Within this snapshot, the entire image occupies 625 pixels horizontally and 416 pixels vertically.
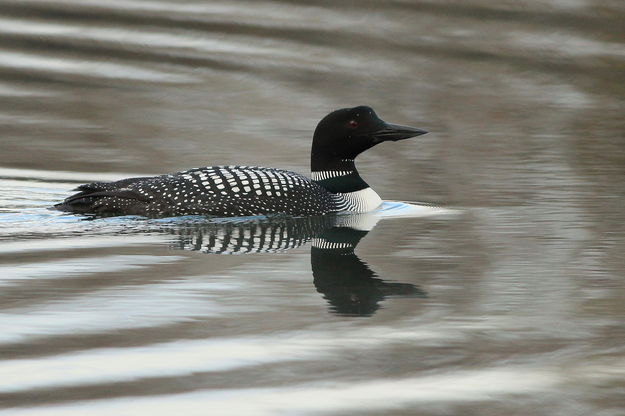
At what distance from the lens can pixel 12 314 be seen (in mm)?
4430

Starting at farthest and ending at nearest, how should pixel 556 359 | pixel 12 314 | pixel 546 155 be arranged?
pixel 546 155, pixel 12 314, pixel 556 359

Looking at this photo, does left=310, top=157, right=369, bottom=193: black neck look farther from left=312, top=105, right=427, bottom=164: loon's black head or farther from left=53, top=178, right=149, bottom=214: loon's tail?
left=53, top=178, right=149, bottom=214: loon's tail

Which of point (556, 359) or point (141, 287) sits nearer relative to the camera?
point (556, 359)

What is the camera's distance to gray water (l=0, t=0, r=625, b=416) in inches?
148

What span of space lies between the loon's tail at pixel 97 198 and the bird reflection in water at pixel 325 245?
1.09ft

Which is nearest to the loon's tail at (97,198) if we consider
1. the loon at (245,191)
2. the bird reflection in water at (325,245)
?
the loon at (245,191)

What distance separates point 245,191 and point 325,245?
0.64m

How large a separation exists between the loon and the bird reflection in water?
0.08m

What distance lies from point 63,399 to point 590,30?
1060 cm

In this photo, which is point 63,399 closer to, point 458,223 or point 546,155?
point 458,223

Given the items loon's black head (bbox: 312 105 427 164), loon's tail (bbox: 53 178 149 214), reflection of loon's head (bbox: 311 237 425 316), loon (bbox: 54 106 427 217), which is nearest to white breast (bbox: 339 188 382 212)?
loon (bbox: 54 106 427 217)

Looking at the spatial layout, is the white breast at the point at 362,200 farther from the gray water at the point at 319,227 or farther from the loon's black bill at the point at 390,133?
the loon's black bill at the point at 390,133

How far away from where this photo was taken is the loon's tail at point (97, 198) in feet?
21.2

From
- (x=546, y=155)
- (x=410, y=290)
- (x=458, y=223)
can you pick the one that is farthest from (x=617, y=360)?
(x=546, y=155)
